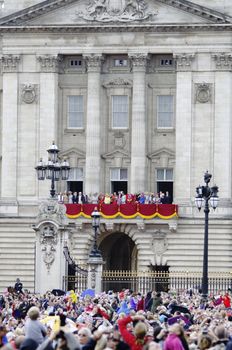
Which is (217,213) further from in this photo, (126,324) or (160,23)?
(126,324)

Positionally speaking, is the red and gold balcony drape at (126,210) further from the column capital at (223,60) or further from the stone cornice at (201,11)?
the stone cornice at (201,11)

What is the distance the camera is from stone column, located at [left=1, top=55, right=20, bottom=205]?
10544 cm

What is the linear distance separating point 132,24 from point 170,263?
45.1ft

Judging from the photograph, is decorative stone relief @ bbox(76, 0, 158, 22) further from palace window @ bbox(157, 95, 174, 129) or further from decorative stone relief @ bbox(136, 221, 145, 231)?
decorative stone relief @ bbox(136, 221, 145, 231)

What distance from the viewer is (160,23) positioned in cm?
10406

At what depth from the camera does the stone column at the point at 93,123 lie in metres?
105

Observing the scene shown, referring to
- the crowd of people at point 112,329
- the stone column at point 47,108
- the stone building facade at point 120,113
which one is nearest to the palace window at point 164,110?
the stone building facade at point 120,113

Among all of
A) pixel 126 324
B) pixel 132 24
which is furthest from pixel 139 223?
pixel 126 324

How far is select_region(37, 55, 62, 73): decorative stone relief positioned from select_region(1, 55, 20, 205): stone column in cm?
139

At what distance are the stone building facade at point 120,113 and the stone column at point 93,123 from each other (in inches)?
2.3

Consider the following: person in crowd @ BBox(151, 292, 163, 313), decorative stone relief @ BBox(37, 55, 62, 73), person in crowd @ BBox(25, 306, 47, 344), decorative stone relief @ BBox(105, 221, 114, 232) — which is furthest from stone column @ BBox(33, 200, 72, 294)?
person in crowd @ BBox(25, 306, 47, 344)

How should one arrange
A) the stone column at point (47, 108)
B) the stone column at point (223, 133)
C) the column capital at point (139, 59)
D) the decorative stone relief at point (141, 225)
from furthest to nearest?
the stone column at point (47, 108) → the column capital at point (139, 59) → the stone column at point (223, 133) → the decorative stone relief at point (141, 225)

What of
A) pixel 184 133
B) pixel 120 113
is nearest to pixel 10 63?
pixel 120 113

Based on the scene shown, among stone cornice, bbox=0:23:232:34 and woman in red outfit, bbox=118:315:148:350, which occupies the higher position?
stone cornice, bbox=0:23:232:34
